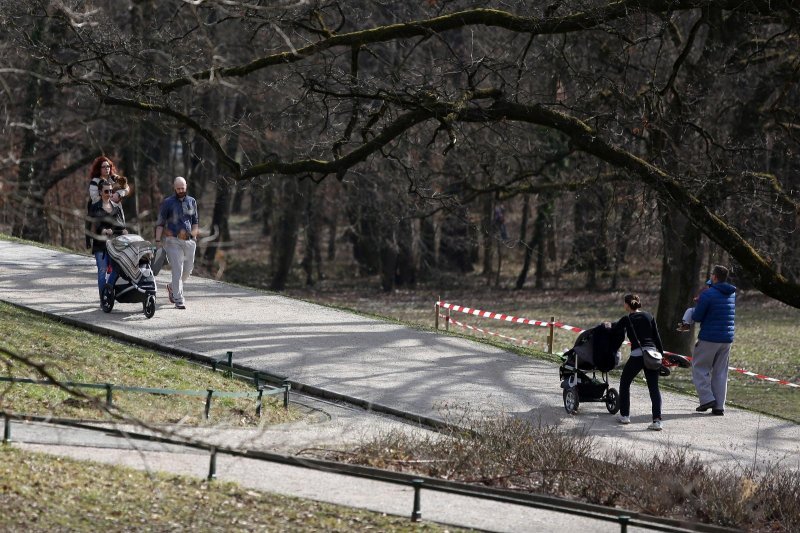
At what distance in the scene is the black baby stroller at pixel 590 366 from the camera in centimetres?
1505

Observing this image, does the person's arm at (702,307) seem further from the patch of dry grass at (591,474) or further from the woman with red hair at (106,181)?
the woman with red hair at (106,181)

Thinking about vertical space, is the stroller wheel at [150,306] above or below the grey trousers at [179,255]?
below

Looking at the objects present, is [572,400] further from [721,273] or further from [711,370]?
[721,273]

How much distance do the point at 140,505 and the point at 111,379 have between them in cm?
486

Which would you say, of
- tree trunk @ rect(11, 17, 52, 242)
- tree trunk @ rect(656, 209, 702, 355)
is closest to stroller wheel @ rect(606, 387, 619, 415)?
tree trunk @ rect(656, 209, 702, 355)

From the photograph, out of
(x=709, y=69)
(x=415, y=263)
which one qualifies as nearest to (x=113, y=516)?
(x=709, y=69)

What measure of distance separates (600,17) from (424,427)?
5.15m

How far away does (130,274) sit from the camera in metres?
18.2

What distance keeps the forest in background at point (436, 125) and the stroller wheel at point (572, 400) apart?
2619 millimetres

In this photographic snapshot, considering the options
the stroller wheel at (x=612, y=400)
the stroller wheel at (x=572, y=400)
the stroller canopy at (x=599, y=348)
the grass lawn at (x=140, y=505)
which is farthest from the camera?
the stroller wheel at (x=612, y=400)

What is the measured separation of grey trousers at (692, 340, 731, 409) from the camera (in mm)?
15961

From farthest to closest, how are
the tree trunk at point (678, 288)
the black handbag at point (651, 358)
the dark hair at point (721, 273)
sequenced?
the tree trunk at point (678, 288)
the dark hair at point (721, 273)
the black handbag at point (651, 358)

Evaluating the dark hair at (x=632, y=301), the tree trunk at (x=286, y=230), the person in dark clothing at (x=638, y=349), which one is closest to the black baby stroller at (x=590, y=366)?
the person in dark clothing at (x=638, y=349)

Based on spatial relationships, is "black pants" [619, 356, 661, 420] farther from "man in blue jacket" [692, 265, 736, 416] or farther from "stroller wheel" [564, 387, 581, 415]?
"man in blue jacket" [692, 265, 736, 416]
